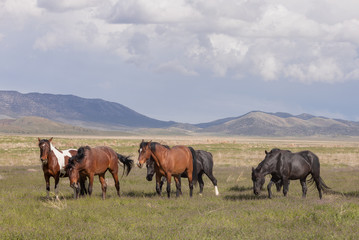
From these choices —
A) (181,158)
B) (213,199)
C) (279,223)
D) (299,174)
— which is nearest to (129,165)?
(181,158)

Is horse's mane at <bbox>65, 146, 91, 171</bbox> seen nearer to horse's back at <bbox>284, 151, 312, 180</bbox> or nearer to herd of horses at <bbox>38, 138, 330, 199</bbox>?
herd of horses at <bbox>38, 138, 330, 199</bbox>

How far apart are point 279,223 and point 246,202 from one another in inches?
135

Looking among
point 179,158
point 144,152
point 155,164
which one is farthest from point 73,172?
point 179,158

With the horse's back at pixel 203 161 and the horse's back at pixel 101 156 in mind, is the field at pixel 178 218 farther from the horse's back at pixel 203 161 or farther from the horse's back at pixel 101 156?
the horse's back at pixel 203 161

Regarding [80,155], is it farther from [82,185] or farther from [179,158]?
[179,158]

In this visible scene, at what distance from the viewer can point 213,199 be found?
55.2ft

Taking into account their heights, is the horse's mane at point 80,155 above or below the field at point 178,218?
above

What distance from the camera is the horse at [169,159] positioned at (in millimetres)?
16031

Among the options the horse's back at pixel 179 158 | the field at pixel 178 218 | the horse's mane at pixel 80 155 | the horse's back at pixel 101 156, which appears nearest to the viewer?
the field at pixel 178 218

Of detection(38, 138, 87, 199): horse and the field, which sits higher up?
detection(38, 138, 87, 199): horse

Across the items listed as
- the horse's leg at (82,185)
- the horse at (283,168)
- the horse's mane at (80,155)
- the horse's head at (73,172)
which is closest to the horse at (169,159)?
the horse's mane at (80,155)

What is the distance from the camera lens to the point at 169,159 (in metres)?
16.8

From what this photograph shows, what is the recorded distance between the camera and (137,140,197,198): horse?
16031 millimetres

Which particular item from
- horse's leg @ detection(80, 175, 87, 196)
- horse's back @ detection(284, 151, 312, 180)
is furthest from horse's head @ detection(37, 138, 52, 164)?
horse's back @ detection(284, 151, 312, 180)
